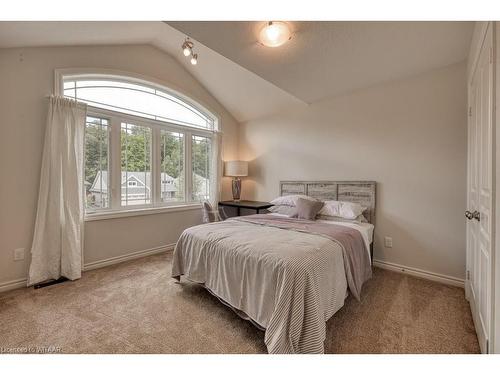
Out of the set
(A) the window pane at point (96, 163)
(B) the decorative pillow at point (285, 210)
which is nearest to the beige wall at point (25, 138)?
(A) the window pane at point (96, 163)

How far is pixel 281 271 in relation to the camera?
57.6 inches

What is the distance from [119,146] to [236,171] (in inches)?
76.8

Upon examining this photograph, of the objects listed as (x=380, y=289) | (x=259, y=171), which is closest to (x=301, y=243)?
(x=380, y=289)

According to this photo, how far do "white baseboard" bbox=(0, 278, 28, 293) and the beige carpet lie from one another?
3.8 inches

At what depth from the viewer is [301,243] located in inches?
70.0

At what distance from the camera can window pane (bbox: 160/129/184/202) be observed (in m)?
3.70

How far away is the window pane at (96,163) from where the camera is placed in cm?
292

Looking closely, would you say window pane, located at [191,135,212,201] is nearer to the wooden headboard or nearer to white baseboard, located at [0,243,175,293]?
white baseboard, located at [0,243,175,293]

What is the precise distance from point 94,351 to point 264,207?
8.90 feet

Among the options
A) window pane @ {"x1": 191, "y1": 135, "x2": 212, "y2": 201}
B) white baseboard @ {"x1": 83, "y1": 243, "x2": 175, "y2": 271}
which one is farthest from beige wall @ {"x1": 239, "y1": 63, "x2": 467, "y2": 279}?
white baseboard @ {"x1": 83, "y1": 243, "x2": 175, "y2": 271}

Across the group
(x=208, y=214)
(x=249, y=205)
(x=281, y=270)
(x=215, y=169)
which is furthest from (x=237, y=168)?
(x=281, y=270)

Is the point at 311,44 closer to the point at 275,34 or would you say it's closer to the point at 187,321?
the point at 275,34
